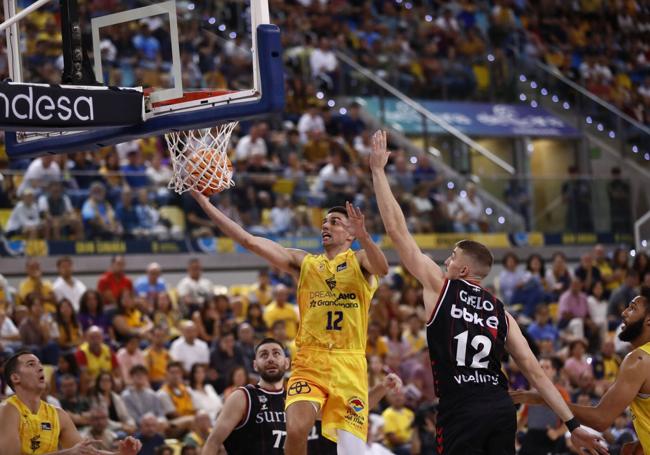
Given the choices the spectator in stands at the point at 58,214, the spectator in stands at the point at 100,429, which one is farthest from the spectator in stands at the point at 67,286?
the spectator in stands at the point at 100,429

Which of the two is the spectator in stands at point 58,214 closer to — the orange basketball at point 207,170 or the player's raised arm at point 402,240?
the orange basketball at point 207,170

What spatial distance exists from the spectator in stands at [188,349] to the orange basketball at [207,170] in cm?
597

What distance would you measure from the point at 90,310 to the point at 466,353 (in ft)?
25.9

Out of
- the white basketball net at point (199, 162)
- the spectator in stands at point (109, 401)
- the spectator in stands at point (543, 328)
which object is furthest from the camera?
the spectator in stands at point (543, 328)

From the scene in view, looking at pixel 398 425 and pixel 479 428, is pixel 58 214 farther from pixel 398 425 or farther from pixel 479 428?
pixel 479 428

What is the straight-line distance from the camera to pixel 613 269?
63.4 ft

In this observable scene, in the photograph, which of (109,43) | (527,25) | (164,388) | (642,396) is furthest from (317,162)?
(642,396)

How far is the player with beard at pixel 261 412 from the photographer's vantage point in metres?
8.79

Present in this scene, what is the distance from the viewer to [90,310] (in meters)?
14.3

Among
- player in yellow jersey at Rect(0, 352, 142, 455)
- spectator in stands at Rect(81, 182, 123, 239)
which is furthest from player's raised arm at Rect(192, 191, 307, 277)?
spectator in stands at Rect(81, 182, 123, 239)

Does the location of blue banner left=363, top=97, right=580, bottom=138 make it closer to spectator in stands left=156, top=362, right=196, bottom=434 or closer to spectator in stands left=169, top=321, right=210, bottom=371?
spectator in stands left=169, top=321, right=210, bottom=371

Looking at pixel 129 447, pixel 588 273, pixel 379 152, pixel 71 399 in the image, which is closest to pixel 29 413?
pixel 129 447

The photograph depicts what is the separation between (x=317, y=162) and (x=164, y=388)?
6.90 m

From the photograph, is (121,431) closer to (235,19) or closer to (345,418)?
(345,418)
